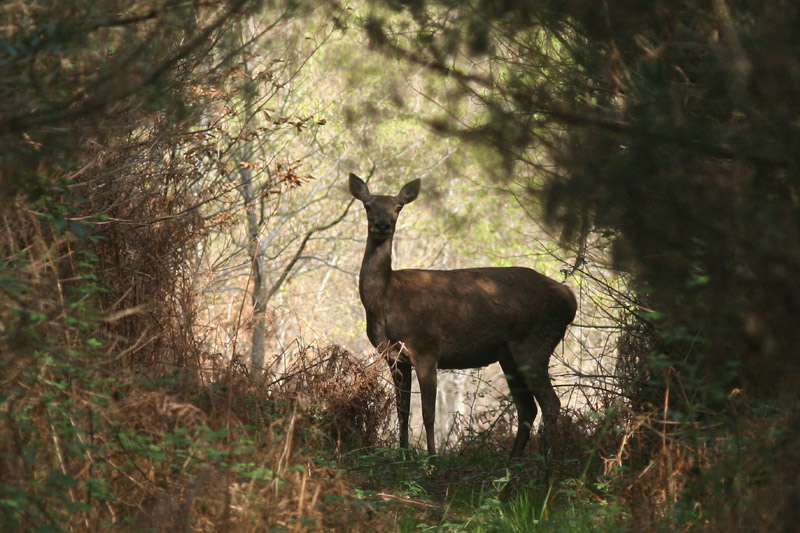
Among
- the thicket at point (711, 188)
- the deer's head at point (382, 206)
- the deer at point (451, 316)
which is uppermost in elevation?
the deer's head at point (382, 206)

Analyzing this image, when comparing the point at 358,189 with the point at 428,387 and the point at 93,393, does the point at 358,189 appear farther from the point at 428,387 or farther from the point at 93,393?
the point at 93,393

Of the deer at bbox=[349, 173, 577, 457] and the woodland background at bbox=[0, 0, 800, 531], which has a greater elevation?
the deer at bbox=[349, 173, 577, 457]

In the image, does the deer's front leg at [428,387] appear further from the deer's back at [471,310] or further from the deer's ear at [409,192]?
the deer's ear at [409,192]

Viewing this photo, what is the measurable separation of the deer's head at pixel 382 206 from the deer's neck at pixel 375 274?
0.38ft

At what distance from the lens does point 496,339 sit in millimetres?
9852

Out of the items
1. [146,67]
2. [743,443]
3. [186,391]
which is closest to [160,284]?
[186,391]

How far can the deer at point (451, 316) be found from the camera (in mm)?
9414

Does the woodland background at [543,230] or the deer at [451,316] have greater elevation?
the deer at [451,316]

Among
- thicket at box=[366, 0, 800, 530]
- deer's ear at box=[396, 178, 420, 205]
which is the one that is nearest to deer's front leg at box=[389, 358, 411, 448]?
deer's ear at box=[396, 178, 420, 205]

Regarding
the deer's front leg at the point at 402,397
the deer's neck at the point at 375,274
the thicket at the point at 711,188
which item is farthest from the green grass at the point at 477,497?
the deer's neck at the point at 375,274

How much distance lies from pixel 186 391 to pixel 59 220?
1.23 meters

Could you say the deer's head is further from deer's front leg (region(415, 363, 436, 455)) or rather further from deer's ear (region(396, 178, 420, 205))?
deer's front leg (region(415, 363, 436, 455))

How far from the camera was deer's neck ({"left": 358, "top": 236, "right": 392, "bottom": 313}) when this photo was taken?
9.46 meters

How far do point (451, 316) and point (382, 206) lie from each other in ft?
4.14
